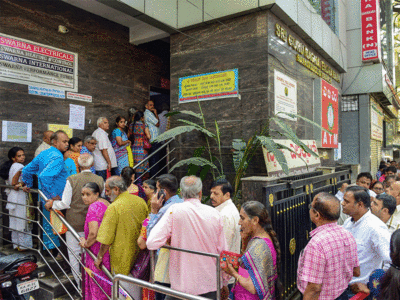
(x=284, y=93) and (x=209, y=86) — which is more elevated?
(x=209, y=86)

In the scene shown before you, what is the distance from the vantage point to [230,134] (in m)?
5.97

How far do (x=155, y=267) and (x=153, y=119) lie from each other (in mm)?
4286

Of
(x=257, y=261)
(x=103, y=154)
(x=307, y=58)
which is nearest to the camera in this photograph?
(x=257, y=261)

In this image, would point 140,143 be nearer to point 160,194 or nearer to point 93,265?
point 93,265

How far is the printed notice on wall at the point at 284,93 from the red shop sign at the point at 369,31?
5699 millimetres

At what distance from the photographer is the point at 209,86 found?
620 centimetres

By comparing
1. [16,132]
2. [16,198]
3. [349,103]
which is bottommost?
[16,198]

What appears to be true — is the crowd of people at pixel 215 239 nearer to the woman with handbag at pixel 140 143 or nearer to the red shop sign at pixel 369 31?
the woman with handbag at pixel 140 143

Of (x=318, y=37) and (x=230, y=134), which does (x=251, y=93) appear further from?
(x=318, y=37)

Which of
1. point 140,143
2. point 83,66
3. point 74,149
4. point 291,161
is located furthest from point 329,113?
point 74,149

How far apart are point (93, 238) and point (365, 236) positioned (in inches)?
105

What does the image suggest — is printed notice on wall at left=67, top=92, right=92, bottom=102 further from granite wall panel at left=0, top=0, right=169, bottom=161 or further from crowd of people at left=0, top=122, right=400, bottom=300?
crowd of people at left=0, top=122, right=400, bottom=300

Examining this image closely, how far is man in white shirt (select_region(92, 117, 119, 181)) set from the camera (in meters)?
5.67

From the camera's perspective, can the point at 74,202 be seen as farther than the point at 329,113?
No
